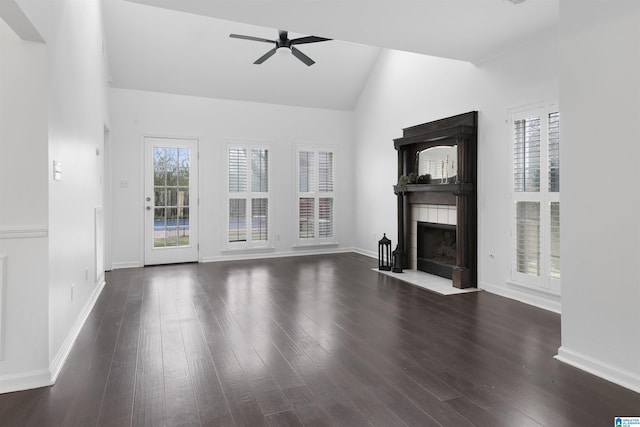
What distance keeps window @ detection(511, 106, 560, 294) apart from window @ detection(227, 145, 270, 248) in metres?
4.31

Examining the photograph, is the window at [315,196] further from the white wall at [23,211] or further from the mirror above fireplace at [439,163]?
the white wall at [23,211]

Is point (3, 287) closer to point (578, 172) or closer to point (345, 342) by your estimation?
point (345, 342)

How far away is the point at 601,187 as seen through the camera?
2.42 m

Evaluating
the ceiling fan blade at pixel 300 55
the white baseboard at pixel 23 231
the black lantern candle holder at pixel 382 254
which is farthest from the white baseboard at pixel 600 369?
the ceiling fan blade at pixel 300 55

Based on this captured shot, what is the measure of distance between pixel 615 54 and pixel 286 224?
5.69m

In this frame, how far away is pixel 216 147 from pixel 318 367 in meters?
5.08

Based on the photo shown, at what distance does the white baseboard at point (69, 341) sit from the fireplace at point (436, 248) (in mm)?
4164

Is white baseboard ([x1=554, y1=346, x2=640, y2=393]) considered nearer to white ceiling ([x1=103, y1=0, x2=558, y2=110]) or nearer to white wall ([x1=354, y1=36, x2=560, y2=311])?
white wall ([x1=354, y1=36, x2=560, y2=311])

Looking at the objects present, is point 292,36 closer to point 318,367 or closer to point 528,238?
point 528,238

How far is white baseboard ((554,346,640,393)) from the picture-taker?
7.42 ft

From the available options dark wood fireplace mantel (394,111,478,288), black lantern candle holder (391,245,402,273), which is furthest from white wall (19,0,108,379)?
dark wood fireplace mantel (394,111,478,288)

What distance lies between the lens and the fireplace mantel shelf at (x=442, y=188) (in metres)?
→ 4.63

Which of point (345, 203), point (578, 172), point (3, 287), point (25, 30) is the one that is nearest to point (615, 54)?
point (578, 172)

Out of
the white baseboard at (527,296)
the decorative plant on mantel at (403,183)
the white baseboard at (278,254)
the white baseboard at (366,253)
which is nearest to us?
the white baseboard at (527,296)
